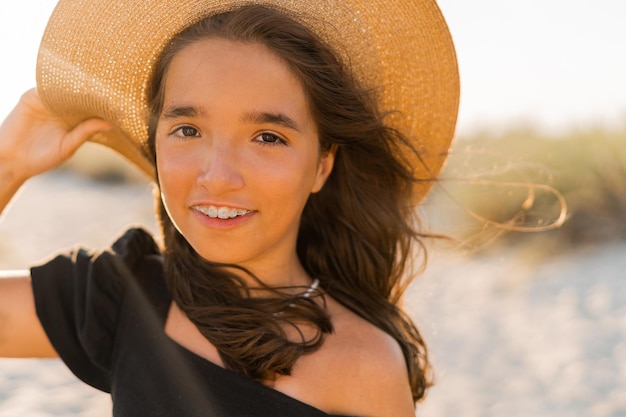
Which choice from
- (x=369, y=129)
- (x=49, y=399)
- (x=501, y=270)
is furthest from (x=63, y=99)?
(x=501, y=270)

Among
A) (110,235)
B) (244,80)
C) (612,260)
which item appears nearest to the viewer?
(244,80)

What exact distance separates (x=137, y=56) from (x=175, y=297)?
0.83 m

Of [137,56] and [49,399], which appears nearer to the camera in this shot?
[137,56]

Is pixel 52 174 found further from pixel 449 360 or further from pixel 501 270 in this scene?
pixel 449 360

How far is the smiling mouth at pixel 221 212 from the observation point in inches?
99.7

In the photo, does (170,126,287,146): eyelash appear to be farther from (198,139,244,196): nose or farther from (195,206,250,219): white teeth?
(195,206,250,219): white teeth

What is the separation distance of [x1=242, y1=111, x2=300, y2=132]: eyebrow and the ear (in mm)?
282

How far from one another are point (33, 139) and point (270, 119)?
1.03 meters

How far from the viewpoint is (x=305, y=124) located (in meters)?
2.72

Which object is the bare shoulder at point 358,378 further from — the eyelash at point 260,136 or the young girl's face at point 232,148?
the eyelash at point 260,136

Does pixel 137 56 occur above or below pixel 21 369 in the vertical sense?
above

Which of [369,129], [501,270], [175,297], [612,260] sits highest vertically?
[612,260]

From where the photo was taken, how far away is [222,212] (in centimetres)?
253

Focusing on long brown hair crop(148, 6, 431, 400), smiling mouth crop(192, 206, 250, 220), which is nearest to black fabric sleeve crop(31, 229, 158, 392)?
long brown hair crop(148, 6, 431, 400)
